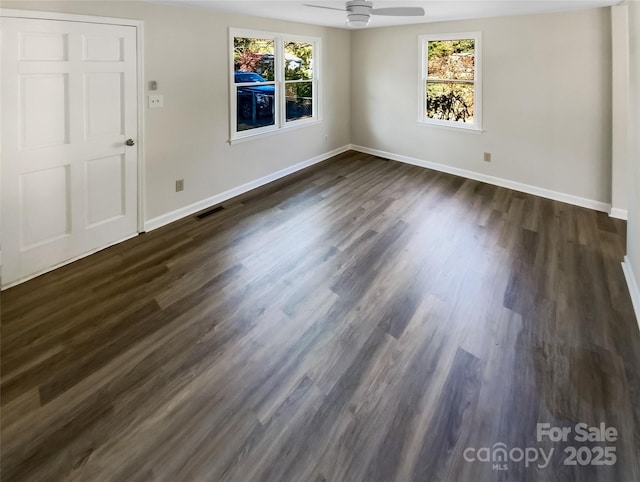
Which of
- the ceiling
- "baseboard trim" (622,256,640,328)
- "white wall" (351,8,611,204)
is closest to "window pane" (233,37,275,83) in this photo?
the ceiling

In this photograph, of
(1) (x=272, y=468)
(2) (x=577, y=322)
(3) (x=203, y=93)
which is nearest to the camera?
(1) (x=272, y=468)

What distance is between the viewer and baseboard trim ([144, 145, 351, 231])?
13.3 ft

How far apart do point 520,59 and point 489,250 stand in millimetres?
2871

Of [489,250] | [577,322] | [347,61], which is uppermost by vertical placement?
[347,61]

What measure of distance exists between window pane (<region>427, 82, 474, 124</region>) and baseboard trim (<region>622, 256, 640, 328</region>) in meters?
3.13

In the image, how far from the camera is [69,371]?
2084 millimetres

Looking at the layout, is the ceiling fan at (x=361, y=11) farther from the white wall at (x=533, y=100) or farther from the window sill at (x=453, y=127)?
the window sill at (x=453, y=127)

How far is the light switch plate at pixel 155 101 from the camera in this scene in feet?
12.1

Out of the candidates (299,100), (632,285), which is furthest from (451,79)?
(632,285)

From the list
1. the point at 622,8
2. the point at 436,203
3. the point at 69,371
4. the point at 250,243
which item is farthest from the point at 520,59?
the point at 69,371

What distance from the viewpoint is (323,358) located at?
86.1 inches

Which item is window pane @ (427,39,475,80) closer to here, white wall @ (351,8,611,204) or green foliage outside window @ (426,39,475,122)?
green foliage outside window @ (426,39,475,122)

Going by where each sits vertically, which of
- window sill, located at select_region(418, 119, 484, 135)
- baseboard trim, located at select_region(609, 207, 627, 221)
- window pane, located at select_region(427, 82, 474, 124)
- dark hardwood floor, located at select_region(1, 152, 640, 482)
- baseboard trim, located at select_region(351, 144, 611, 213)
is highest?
window pane, located at select_region(427, 82, 474, 124)

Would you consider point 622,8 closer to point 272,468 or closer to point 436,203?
point 436,203
